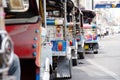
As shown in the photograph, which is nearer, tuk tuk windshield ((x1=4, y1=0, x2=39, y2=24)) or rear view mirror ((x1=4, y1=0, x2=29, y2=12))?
rear view mirror ((x1=4, y1=0, x2=29, y2=12))

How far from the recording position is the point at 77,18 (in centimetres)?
1959

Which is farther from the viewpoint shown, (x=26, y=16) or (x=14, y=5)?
(x=26, y=16)

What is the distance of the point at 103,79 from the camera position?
12.5m

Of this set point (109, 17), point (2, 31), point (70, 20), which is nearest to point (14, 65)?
point (2, 31)

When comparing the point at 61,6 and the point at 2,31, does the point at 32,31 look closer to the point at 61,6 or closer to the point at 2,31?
the point at 2,31

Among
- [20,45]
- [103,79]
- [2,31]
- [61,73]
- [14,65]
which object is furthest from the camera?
[103,79]

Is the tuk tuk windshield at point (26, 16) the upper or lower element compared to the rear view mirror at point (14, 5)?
lower

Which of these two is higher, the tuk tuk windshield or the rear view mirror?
the rear view mirror

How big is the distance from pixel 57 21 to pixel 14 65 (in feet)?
28.0

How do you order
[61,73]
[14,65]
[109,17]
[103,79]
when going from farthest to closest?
[109,17] < [103,79] < [61,73] < [14,65]

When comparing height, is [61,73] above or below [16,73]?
below

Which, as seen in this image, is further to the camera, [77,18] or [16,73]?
[77,18]

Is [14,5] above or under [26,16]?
above

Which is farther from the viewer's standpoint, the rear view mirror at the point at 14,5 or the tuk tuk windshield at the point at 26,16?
the tuk tuk windshield at the point at 26,16
